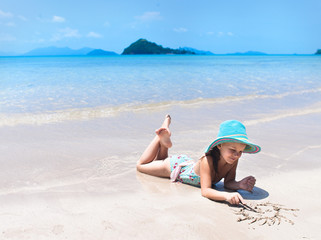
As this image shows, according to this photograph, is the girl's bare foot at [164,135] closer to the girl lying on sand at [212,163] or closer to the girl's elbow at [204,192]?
the girl lying on sand at [212,163]

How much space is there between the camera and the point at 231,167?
10.9 ft

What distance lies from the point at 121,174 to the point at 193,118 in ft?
11.8

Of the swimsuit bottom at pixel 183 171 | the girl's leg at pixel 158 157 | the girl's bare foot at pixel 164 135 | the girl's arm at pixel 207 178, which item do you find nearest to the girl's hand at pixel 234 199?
the girl's arm at pixel 207 178

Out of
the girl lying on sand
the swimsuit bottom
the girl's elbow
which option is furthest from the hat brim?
the swimsuit bottom

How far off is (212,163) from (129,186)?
3.18ft

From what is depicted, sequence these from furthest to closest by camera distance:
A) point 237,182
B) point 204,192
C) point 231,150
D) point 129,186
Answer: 1. point 129,186
2. point 237,182
3. point 204,192
4. point 231,150

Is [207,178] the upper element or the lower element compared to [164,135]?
lower

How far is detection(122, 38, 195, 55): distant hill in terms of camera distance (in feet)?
471

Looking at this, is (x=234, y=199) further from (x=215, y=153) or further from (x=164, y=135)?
(x=164, y=135)

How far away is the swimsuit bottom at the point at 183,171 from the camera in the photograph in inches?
137

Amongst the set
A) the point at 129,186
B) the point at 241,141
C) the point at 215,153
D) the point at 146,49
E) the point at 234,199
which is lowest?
the point at 129,186

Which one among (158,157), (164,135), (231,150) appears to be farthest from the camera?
(158,157)

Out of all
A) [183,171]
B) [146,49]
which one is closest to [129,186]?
[183,171]

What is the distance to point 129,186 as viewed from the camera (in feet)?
11.3
